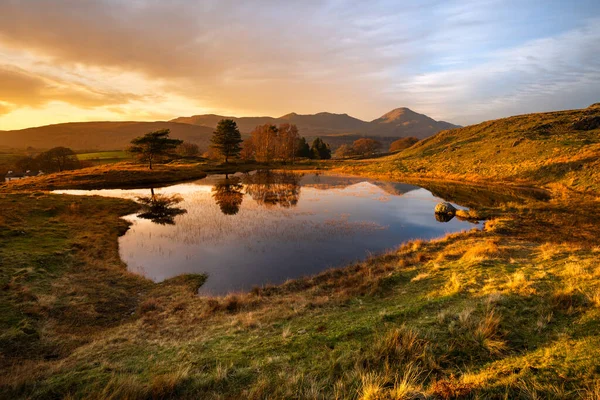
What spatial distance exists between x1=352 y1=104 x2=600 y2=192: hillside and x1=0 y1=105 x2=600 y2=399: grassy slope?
3751 centimetres

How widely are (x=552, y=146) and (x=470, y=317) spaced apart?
6470 cm

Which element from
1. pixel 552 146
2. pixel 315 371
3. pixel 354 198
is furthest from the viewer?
pixel 552 146

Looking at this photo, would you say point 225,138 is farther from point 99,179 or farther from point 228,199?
point 228,199

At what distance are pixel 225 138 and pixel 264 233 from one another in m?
69.4

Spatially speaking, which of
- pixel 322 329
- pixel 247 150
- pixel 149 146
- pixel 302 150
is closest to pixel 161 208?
pixel 322 329

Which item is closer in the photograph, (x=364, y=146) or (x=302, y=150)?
(x=302, y=150)

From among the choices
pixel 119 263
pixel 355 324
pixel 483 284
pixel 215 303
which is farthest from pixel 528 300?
pixel 119 263

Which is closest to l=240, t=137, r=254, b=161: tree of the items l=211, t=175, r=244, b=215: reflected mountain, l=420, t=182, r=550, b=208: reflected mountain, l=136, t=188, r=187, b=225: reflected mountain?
l=211, t=175, r=244, b=215: reflected mountain

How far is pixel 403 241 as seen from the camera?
70.2 feet

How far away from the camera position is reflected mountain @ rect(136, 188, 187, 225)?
28566mm

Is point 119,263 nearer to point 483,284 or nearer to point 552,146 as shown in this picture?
point 483,284

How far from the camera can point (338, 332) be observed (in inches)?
311

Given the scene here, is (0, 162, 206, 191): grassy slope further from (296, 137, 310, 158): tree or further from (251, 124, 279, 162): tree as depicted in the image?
(296, 137, 310, 158): tree

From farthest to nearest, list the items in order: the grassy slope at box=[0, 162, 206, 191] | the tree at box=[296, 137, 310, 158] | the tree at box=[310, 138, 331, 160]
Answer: the tree at box=[310, 138, 331, 160], the tree at box=[296, 137, 310, 158], the grassy slope at box=[0, 162, 206, 191]
